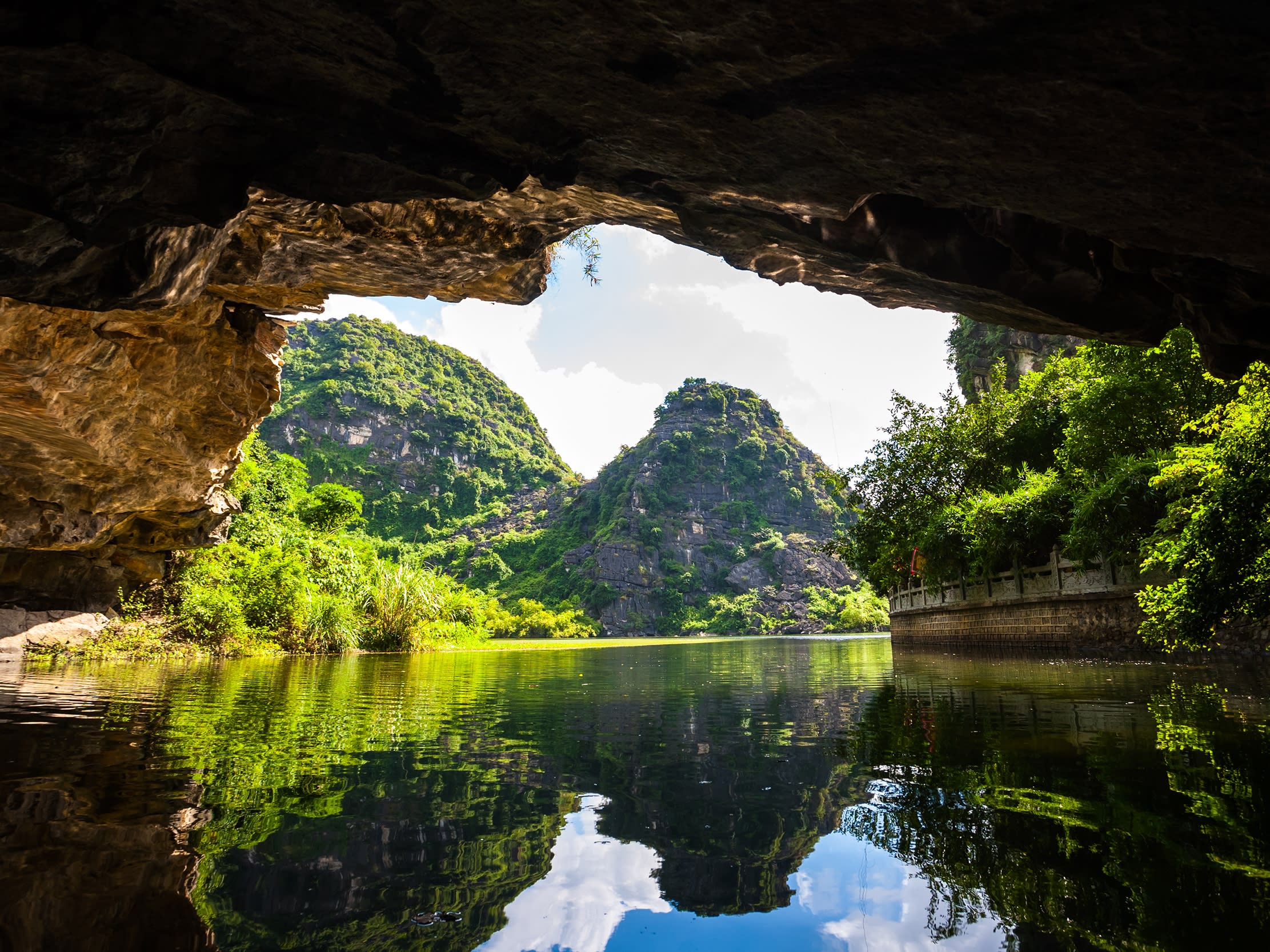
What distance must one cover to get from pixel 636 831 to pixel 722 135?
12.5ft

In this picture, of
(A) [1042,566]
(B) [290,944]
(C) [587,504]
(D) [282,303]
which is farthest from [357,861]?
(C) [587,504]

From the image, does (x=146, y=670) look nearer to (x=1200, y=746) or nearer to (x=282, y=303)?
(x=282, y=303)

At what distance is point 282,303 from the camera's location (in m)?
10.4

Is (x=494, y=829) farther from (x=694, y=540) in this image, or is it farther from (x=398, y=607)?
(x=694, y=540)

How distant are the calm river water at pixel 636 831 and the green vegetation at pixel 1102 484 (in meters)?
2.41

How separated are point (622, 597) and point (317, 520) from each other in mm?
66270

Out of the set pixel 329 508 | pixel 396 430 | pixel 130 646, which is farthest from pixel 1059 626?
pixel 396 430

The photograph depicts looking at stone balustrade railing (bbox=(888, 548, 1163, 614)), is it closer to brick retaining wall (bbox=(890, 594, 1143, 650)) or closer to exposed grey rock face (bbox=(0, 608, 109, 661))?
brick retaining wall (bbox=(890, 594, 1143, 650))

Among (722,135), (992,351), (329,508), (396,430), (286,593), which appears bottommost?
(286,593)

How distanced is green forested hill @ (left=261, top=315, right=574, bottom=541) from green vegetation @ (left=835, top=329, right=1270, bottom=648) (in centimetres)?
7900

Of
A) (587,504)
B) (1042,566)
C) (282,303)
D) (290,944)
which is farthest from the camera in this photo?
(587,504)

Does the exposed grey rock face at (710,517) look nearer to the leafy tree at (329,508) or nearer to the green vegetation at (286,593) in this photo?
the leafy tree at (329,508)

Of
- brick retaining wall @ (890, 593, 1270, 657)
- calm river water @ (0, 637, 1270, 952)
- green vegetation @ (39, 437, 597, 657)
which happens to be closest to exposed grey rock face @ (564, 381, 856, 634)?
green vegetation @ (39, 437, 597, 657)

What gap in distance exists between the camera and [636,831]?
3.36 metres
